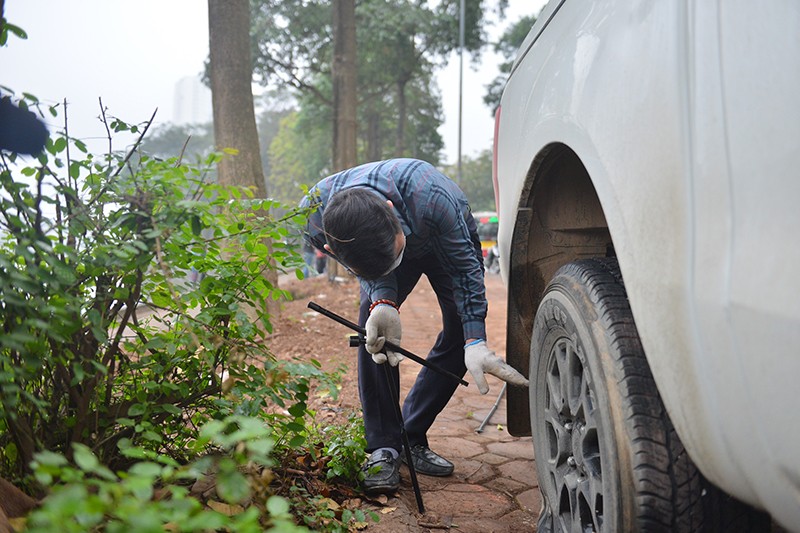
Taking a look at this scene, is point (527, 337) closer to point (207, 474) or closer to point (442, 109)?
point (207, 474)

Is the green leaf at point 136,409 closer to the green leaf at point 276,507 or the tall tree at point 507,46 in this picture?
the green leaf at point 276,507

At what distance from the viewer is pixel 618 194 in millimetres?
1351

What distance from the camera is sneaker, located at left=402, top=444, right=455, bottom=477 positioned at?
10.0ft

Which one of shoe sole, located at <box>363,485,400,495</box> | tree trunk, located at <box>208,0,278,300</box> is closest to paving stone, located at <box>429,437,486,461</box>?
shoe sole, located at <box>363,485,400,495</box>

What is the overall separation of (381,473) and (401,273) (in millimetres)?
847

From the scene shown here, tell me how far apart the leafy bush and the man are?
0.30 m

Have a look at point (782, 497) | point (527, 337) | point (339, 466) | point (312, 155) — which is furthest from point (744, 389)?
point (312, 155)

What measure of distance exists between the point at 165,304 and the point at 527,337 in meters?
1.22

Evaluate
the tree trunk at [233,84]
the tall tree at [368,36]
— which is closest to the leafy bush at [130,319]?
the tree trunk at [233,84]

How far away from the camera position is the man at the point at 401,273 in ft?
8.10

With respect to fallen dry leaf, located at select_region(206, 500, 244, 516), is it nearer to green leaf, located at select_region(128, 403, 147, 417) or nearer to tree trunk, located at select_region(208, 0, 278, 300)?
green leaf, located at select_region(128, 403, 147, 417)

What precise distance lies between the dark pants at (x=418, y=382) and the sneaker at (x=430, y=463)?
0.22 feet

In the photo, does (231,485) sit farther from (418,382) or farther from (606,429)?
(418,382)

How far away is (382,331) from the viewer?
110 inches
